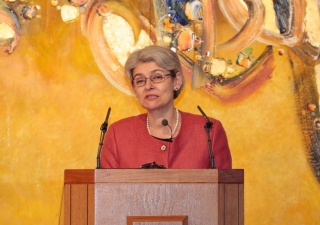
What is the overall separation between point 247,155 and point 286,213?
1.57 ft

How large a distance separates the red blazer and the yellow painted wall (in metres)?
1.06

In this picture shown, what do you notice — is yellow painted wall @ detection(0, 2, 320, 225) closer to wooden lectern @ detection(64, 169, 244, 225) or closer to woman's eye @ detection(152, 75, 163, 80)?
woman's eye @ detection(152, 75, 163, 80)

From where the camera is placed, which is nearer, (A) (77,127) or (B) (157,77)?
(B) (157,77)

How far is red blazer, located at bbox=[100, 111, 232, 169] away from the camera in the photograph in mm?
3348

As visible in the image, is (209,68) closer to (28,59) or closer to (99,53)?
(99,53)

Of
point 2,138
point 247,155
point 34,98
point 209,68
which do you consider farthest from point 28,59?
point 247,155

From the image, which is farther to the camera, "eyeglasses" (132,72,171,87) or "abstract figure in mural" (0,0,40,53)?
"abstract figure in mural" (0,0,40,53)

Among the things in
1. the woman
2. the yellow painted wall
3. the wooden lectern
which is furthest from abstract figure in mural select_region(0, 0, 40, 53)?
the wooden lectern

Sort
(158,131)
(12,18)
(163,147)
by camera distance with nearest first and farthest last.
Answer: (163,147)
(158,131)
(12,18)

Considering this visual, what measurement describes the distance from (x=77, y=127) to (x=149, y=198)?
214 centimetres

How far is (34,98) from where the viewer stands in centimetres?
454

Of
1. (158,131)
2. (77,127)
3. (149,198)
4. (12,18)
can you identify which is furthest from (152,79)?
(12,18)

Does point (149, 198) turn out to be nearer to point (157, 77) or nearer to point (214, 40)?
point (157, 77)

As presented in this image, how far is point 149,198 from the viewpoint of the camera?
250cm
